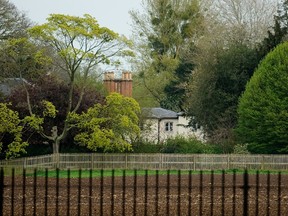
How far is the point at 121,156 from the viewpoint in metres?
47.2

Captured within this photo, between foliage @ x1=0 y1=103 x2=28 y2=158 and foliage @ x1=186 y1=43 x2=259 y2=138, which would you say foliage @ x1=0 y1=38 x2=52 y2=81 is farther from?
foliage @ x1=186 y1=43 x2=259 y2=138

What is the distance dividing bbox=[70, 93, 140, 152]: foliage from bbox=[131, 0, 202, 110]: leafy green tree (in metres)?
29.0

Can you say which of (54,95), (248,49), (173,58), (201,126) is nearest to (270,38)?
(248,49)

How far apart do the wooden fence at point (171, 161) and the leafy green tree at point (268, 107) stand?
259 centimetres

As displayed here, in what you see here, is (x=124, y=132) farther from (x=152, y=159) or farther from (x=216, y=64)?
(x=216, y=64)

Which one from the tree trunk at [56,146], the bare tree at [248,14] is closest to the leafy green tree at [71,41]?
the tree trunk at [56,146]

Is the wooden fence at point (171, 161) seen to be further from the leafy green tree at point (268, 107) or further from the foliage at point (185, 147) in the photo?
the foliage at point (185, 147)

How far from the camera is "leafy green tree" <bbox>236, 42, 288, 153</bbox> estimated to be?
47.6 m

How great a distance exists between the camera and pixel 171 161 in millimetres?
46375

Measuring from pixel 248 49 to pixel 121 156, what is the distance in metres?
15.0

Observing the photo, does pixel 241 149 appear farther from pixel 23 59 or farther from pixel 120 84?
pixel 120 84

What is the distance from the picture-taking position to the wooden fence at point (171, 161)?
1784 inches

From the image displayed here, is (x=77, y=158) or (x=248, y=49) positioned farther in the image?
(x=248, y=49)

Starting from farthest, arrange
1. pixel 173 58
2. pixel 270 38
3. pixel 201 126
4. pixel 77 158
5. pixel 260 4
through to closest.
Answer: pixel 173 58, pixel 260 4, pixel 201 126, pixel 270 38, pixel 77 158
